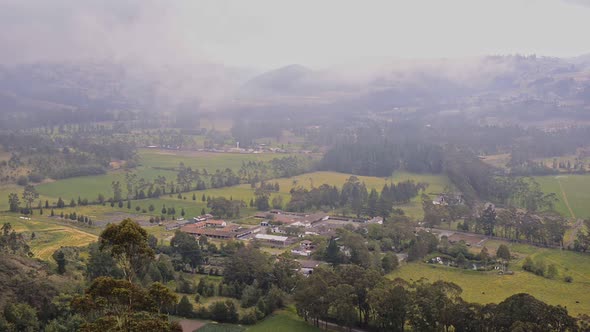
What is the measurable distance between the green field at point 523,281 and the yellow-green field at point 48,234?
25460 mm

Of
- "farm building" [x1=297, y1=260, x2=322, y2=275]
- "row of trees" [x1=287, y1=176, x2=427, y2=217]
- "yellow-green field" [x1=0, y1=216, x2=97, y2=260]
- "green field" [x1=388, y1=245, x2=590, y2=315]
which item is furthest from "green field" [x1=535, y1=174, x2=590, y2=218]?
"yellow-green field" [x1=0, y1=216, x2=97, y2=260]

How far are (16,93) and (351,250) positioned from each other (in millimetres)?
187707

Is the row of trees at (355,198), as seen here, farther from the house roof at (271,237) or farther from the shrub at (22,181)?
the shrub at (22,181)

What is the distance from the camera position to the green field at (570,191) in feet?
211

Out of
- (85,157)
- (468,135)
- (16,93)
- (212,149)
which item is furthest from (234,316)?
(16,93)

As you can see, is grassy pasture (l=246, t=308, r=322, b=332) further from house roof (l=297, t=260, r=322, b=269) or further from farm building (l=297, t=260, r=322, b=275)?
house roof (l=297, t=260, r=322, b=269)

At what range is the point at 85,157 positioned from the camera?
90.9 meters

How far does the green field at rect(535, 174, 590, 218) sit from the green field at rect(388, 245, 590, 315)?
19.3 meters

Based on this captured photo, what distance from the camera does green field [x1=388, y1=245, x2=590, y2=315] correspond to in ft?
119

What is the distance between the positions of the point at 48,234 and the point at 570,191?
200ft

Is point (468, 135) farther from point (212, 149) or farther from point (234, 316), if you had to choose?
point (234, 316)

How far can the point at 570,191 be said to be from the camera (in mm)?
74250

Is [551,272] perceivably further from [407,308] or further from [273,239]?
[273,239]

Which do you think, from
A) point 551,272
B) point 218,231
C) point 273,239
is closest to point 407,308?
point 551,272
